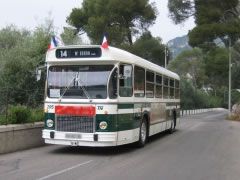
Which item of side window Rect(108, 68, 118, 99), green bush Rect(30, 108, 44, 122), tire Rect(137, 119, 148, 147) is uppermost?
side window Rect(108, 68, 118, 99)

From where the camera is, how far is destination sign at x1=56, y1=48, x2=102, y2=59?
14.7 meters

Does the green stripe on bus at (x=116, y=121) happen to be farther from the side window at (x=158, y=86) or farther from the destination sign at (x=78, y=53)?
the side window at (x=158, y=86)

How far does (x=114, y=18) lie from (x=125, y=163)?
3539cm

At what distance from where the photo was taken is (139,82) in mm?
16562

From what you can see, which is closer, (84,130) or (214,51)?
(84,130)

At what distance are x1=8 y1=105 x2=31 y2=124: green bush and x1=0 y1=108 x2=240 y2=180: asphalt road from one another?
3.36 feet

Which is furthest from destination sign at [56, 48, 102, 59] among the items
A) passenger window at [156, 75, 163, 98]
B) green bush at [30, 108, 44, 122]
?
passenger window at [156, 75, 163, 98]

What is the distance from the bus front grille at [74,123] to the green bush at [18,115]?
1727 mm

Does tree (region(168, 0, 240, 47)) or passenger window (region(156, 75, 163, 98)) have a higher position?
tree (region(168, 0, 240, 47))

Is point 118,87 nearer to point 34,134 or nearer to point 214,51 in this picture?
point 34,134

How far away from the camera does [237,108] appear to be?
48.5 metres

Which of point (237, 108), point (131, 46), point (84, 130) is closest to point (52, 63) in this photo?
point (84, 130)

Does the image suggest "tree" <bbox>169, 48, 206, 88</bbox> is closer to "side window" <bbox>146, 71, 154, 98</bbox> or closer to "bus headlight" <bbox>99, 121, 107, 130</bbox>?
"side window" <bbox>146, 71, 154, 98</bbox>

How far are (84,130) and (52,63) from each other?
7.11 feet
